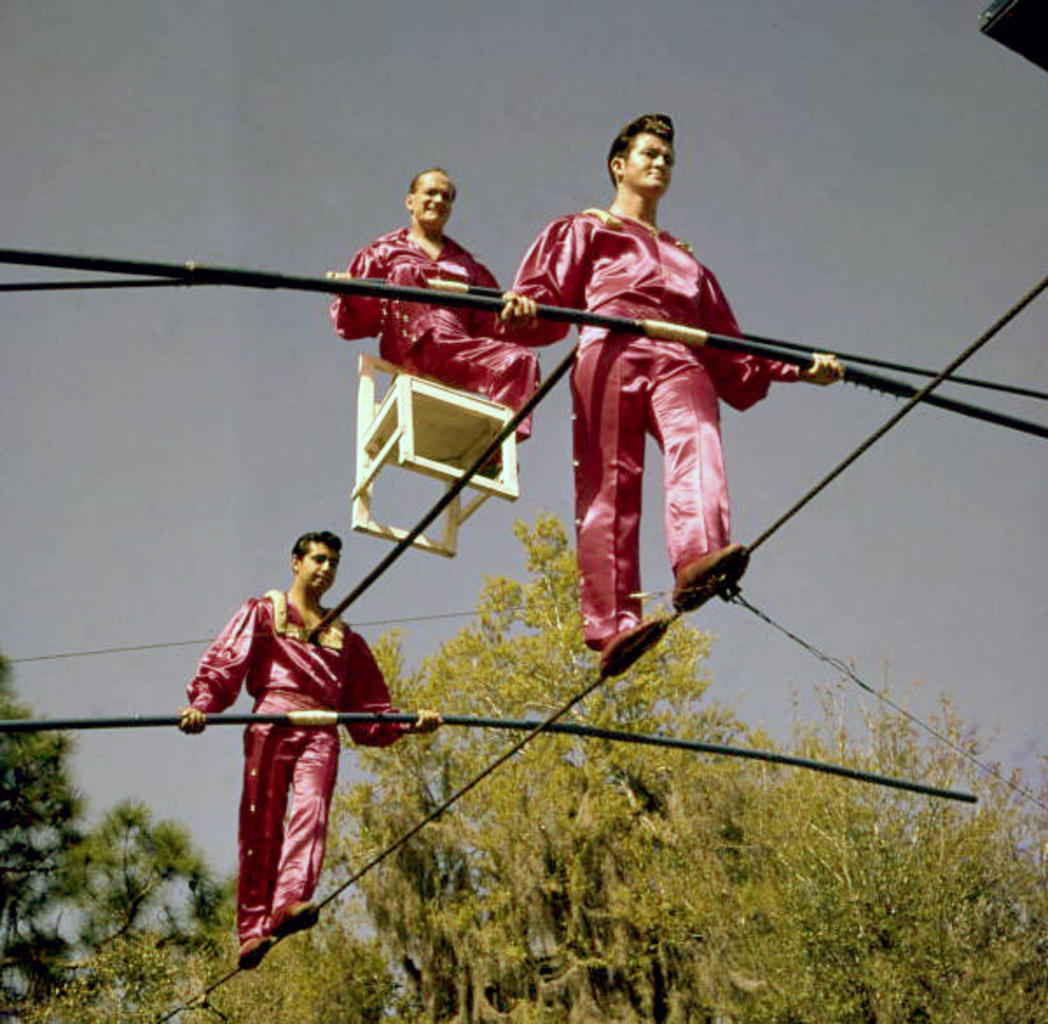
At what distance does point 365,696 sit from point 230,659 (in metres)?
0.65

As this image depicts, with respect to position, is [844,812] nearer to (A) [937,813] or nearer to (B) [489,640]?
(A) [937,813]

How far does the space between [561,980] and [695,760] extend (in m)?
3.22

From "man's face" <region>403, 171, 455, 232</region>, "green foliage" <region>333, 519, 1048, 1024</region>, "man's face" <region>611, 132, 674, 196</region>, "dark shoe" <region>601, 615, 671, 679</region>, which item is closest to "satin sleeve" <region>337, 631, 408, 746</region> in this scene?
"man's face" <region>403, 171, 455, 232</region>

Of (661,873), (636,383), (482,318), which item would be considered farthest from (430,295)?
(661,873)

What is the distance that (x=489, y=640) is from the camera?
18.0m

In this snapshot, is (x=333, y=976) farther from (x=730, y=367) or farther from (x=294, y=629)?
(x=730, y=367)

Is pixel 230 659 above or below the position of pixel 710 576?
above

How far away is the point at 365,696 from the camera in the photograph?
18.6ft

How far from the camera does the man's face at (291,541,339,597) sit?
563 cm

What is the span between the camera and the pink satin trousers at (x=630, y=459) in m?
3.60

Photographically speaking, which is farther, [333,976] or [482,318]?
[333,976]

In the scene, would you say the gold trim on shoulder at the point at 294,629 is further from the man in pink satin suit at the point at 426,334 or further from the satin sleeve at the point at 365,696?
the man in pink satin suit at the point at 426,334

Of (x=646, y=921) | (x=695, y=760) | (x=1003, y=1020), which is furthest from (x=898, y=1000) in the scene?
(x=695, y=760)

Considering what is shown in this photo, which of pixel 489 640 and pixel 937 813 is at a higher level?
pixel 489 640
